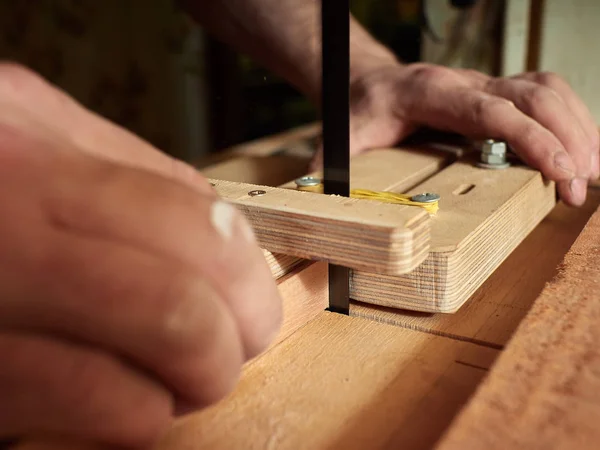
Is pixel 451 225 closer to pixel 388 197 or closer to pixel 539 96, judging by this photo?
pixel 388 197

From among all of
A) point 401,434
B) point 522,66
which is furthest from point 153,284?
point 522,66

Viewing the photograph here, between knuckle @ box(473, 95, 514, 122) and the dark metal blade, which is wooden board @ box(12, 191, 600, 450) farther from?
knuckle @ box(473, 95, 514, 122)

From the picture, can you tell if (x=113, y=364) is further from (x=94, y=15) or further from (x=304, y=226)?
(x=94, y=15)

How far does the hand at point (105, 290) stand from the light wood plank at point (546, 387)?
0.16 m

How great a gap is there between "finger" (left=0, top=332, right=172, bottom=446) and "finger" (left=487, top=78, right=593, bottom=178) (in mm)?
714

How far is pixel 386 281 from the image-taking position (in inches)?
24.2

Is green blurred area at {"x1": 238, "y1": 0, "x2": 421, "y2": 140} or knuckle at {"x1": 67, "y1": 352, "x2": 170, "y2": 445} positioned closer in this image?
knuckle at {"x1": 67, "y1": 352, "x2": 170, "y2": 445}

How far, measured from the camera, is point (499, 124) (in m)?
0.88

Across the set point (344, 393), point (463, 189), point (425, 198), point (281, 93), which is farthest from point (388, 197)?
point (281, 93)

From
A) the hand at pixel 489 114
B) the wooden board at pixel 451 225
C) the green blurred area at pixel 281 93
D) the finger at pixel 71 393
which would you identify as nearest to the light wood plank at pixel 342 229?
the wooden board at pixel 451 225

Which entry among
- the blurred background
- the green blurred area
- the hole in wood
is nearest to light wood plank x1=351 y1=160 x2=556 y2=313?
the hole in wood

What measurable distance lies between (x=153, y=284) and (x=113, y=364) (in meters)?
0.06

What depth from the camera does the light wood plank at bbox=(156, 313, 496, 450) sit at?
0.45 meters

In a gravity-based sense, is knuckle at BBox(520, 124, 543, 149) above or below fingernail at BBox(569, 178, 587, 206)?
above
